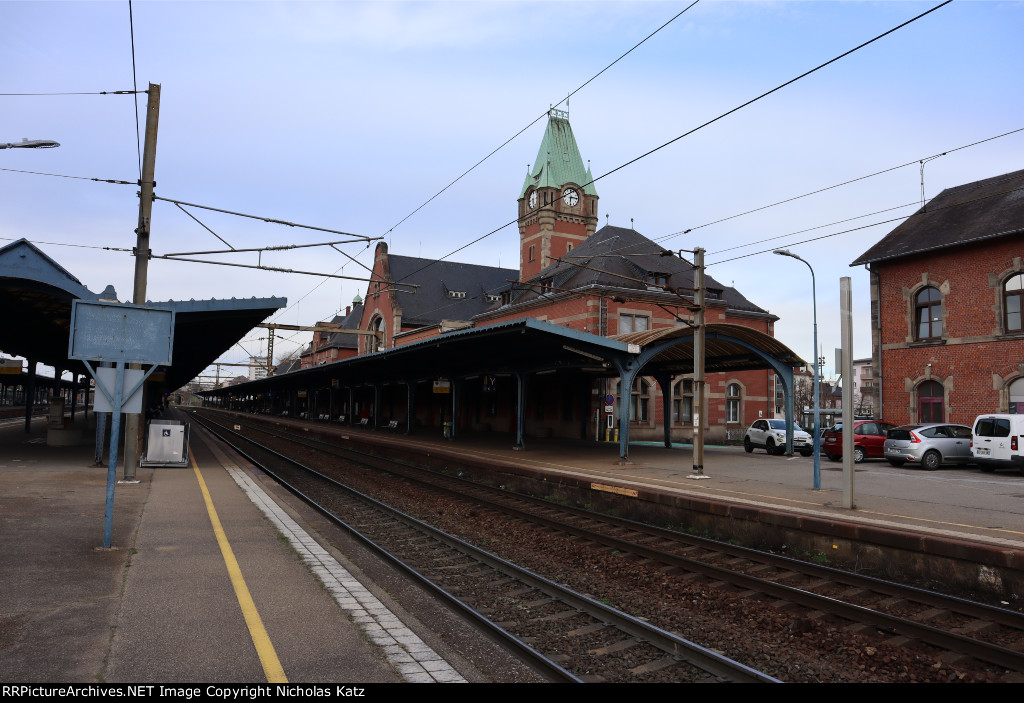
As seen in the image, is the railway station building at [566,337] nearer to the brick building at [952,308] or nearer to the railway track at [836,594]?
the railway track at [836,594]

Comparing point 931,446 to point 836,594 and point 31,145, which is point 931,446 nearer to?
point 836,594

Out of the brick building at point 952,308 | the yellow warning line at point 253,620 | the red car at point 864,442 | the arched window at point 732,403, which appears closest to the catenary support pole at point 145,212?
the yellow warning line at point 253,620

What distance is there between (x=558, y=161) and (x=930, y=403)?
122 ft

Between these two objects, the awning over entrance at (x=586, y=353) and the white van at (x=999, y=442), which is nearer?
the white van at (x=999, y=442)

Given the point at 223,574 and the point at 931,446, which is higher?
the point at 931,446

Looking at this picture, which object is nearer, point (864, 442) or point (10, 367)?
point (864, 442)

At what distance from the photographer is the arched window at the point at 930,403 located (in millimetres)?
28062

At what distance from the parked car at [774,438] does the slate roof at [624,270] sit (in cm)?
1030

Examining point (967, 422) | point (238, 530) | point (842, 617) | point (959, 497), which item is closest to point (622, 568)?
point (842, 617)

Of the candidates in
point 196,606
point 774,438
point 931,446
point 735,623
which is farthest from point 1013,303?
point 196,606

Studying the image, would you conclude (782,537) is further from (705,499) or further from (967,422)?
(967,422)

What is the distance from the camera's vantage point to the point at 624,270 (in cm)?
3909

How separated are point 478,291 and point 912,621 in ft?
208
